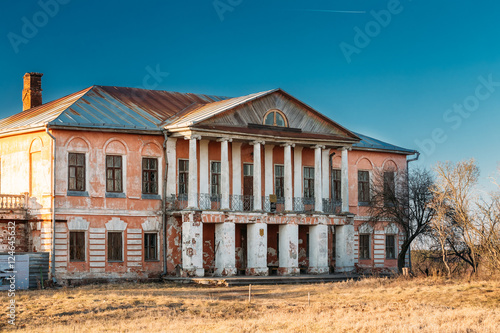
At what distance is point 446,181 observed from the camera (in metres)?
33.1

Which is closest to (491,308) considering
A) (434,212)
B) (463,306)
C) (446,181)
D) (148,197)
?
(463,306)

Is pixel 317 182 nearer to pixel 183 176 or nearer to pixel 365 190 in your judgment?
pixel 365 190

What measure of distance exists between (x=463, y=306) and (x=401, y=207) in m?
13.0

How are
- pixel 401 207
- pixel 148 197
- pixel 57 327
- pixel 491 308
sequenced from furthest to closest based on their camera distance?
pixel 401 207 → pixel 148 197 → pixel 491 308 → pixel 57 327

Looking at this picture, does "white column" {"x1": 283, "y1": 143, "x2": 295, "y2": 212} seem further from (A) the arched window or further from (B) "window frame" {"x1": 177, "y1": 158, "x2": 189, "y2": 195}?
(B) "window frame" {"x1": 177, "y1": 158, "x2": 189, "y2": 195}

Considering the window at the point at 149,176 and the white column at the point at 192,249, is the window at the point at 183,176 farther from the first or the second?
the white column at the point at 192,249

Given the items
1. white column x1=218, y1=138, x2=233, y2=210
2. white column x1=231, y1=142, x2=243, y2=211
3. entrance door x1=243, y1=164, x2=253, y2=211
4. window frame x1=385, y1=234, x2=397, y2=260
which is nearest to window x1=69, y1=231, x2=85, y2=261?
white column x1=218, y1=138, x2=233, y2=210

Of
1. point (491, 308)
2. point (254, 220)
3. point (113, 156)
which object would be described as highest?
point (113, 156)

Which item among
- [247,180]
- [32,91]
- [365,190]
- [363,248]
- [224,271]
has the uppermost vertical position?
[32,91]

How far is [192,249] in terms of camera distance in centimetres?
3425

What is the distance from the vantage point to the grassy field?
2238 centimetres

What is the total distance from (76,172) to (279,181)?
9.66 m

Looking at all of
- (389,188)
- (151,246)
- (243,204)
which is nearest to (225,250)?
(243,204)

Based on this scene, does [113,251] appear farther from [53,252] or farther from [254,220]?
[254,220]
